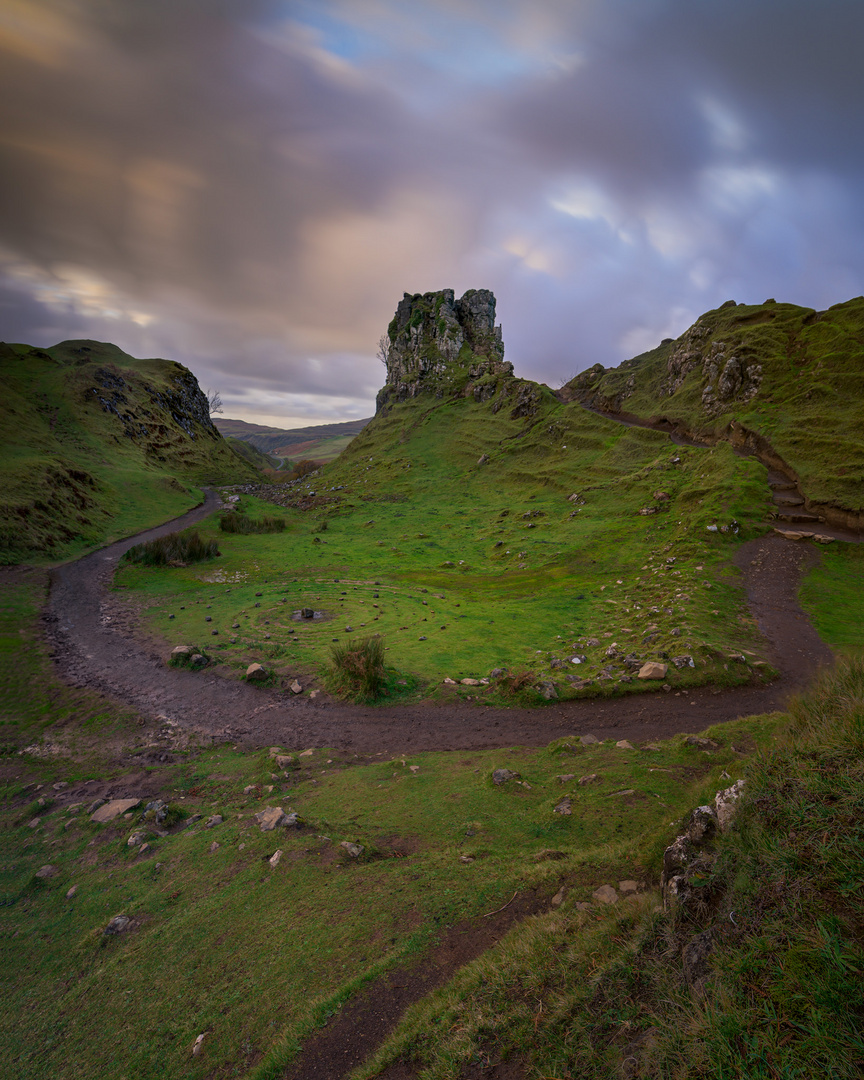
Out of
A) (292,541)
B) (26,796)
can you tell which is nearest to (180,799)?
(26,796)

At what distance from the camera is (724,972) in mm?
3107

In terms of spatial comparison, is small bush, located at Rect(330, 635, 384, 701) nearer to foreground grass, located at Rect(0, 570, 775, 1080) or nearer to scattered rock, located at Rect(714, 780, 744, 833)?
foreground grass, located at Rect(0, 570, 775, 1080)

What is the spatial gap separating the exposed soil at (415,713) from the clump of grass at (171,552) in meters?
12.5

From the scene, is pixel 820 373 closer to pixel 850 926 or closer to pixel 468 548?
pixel 468 548

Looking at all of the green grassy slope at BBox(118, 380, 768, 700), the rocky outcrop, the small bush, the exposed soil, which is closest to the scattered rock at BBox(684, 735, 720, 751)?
the exposed soil

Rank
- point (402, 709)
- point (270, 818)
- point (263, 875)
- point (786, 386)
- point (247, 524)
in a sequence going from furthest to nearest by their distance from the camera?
1. point (247, 524)
2. point (786, 386)
3. point (402, 709)
4. point (270, 818)
5. point (263, 875)

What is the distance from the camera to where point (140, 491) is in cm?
5162

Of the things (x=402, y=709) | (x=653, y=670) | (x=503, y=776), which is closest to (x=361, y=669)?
(x=402, y=709)

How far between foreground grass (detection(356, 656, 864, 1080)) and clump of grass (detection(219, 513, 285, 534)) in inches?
1751

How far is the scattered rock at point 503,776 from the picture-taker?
29.6 feet

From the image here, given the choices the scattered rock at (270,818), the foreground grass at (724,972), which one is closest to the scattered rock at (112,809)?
the scattered rock at (270,818)

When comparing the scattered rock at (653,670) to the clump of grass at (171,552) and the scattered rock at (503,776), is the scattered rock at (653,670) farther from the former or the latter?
the clump of grass at (171,552)

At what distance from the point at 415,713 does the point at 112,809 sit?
297 inches

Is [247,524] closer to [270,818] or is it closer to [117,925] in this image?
[270,818]
